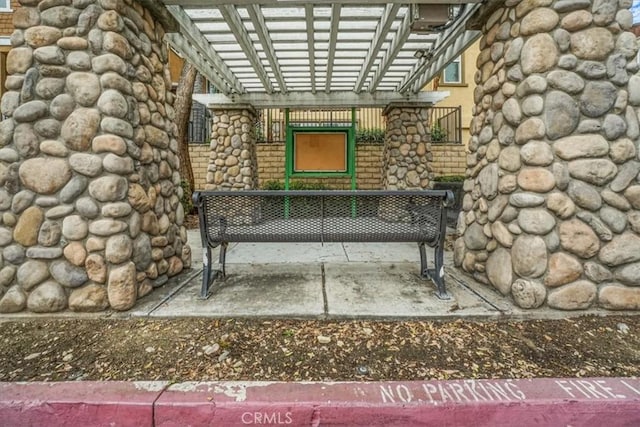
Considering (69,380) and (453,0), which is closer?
(69,380)

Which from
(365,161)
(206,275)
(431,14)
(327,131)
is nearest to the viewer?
(206,275)

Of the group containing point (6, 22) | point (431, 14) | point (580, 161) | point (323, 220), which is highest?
point (6, 22)

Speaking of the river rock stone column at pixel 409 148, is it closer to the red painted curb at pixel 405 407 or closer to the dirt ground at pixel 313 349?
the dirt ground at pixel 313 349

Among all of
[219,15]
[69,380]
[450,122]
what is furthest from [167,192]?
[450,122]

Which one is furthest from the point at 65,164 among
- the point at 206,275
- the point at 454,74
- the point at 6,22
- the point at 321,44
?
the point at 454,74

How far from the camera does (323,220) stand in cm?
265

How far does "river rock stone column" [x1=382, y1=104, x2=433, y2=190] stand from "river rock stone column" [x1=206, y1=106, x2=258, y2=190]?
2.92 meters

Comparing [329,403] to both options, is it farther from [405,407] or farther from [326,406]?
[405,407]

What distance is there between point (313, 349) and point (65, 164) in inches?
84.5

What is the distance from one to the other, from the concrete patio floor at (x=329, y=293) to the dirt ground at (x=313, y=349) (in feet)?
0.26

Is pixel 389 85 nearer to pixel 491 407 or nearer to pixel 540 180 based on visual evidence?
pixel 540 180

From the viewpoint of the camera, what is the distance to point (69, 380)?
5.19 feet

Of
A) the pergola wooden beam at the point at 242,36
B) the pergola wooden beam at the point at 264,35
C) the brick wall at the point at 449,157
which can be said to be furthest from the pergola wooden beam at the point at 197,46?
the brick wall at the point at 449,157

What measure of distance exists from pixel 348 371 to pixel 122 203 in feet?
6.34
